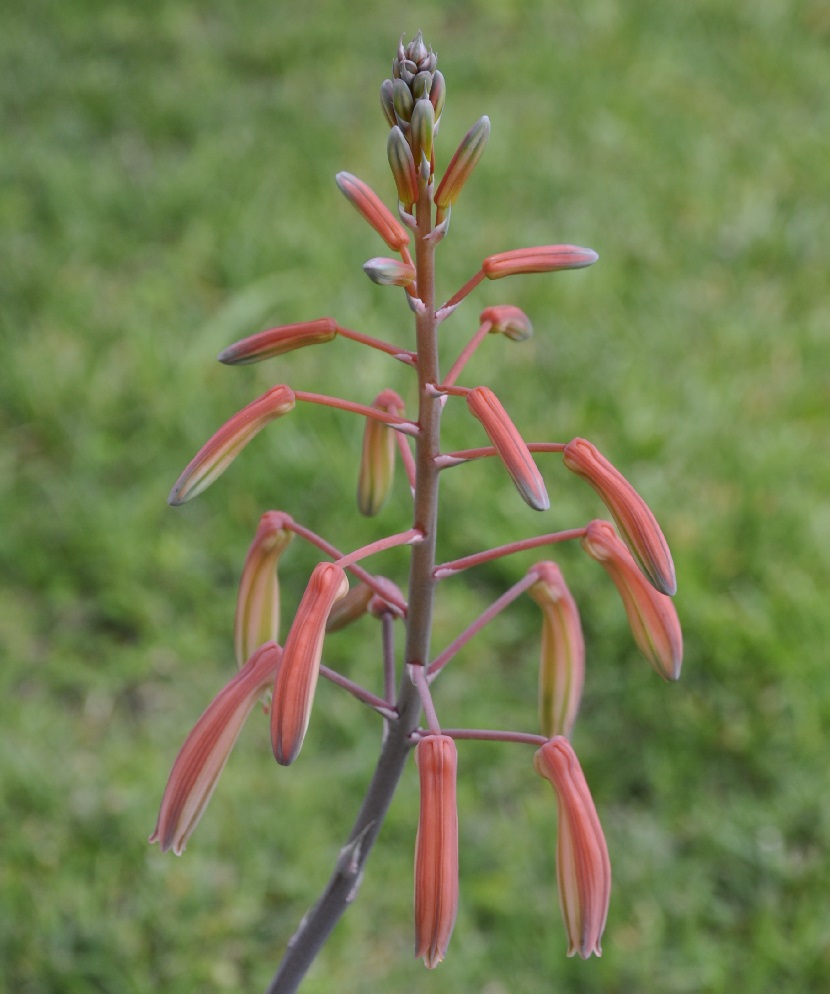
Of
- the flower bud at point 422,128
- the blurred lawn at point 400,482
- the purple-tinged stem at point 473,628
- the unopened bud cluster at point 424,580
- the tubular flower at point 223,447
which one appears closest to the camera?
the flower bud at point 422,128

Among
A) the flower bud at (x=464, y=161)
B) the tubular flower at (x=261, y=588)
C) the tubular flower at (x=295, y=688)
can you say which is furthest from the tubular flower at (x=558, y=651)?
Result: the flower bud at (x=464, y=161)

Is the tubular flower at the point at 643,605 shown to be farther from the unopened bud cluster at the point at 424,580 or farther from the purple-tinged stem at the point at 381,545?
the purple-tinged stem at the point at 381,545

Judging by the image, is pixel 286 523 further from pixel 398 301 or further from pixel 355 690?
pixel 398 301

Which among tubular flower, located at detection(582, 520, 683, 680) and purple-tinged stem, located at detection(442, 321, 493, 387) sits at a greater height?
purple-tinged stem, located at detection(442, 321, 493, 387)

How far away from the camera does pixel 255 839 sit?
9.93 ft

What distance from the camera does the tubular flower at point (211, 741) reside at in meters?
1.46

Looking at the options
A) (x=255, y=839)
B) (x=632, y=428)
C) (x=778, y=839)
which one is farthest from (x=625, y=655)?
(x=255, y=839)

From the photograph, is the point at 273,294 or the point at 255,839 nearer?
the point at 255,839

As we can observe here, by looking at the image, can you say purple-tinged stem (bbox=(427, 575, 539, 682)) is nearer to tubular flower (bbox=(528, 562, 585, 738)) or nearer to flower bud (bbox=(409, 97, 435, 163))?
tubular flower (bbox=(528, 562, 585, 738))

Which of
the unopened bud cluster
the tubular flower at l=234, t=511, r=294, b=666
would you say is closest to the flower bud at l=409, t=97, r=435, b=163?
the unopened bud cluster

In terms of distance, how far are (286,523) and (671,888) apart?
1.85 meters

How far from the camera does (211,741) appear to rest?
146 centimetres

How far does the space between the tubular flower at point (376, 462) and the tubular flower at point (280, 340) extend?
266 millimetres

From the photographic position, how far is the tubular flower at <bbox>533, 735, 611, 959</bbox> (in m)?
1.42
